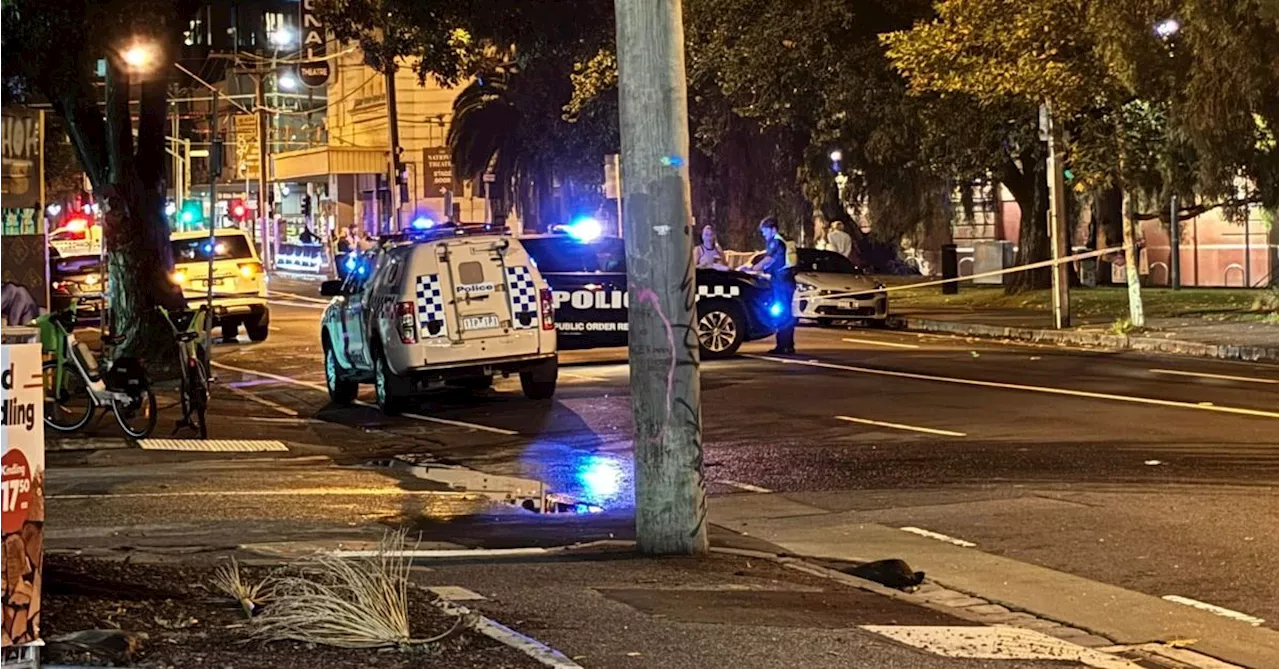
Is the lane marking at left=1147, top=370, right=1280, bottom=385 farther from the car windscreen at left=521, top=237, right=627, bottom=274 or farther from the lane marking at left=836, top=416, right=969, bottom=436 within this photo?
the car windscreen at left=521, top=237, right=627, bottom=274

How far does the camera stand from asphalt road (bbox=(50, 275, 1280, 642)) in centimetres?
1005

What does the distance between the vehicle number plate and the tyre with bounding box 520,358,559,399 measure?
72cm

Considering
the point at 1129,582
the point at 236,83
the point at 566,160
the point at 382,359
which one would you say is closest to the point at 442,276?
the point at 382,359

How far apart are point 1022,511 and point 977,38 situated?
1557 cm

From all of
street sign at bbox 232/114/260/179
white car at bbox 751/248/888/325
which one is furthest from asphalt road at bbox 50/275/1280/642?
street sign at bbox 232/114/260/179

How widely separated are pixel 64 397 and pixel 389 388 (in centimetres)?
330

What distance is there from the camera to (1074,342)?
2505 cm

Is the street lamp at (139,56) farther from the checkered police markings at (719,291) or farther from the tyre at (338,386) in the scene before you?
the checkered police markings at (719,291)

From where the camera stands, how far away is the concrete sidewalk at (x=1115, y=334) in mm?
22484

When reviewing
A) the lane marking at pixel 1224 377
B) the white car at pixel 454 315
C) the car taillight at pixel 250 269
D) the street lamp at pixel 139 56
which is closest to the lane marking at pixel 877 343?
the lane marking at pixel 1224 377

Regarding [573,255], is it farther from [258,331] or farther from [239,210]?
[239,210]

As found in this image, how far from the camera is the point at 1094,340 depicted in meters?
24.7

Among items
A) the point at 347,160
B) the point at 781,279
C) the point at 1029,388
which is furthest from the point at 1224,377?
the point at 347,160

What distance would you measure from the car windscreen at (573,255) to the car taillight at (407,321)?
4.68 metres
